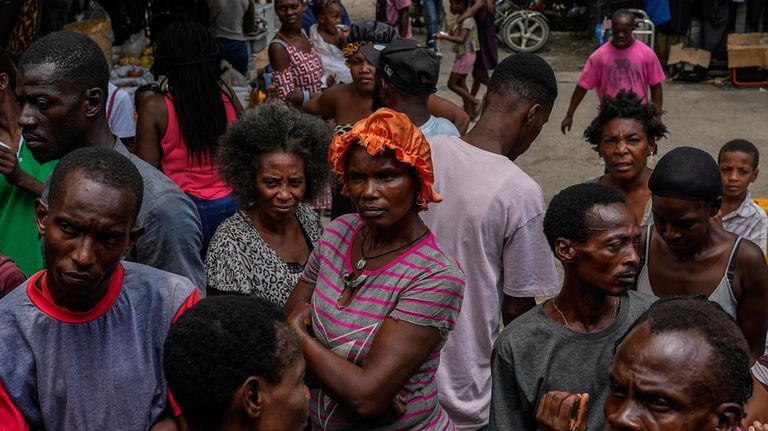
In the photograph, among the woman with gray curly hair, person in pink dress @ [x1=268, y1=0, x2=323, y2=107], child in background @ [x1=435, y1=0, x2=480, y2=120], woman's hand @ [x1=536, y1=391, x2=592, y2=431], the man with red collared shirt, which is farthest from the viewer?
child in background @ [x1=435, y1=0, x2=480, y2=120]

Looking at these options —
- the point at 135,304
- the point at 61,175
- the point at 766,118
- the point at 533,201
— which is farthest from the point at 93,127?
the point at 766,118

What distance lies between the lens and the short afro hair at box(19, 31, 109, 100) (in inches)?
134

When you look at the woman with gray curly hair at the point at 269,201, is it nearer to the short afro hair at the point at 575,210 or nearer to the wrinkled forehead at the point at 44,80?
the wrinkled forehead at the point at 44,80

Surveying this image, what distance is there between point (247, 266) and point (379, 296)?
0.90 metres

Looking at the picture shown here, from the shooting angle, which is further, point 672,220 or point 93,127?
point 672,220

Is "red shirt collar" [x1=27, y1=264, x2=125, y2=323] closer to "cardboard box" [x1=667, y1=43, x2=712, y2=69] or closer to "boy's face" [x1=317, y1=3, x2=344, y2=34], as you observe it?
"boy's face" [x1=317, y1=3, x2=344, y2=34]

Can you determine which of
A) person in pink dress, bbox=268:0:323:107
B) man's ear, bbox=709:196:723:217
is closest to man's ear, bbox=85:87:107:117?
man's ear, bbox=709:196:723:217

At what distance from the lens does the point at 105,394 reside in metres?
2.62

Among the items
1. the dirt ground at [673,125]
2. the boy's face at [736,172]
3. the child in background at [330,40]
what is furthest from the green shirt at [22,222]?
the dirt ground at [673,125]

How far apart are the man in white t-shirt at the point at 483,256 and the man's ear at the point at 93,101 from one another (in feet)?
4.12

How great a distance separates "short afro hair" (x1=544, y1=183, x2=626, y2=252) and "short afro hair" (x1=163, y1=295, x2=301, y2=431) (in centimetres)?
122

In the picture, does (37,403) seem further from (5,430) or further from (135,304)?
(135,304)

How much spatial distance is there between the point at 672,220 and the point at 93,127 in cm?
220

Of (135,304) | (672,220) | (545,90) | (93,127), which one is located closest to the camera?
(135,304)
